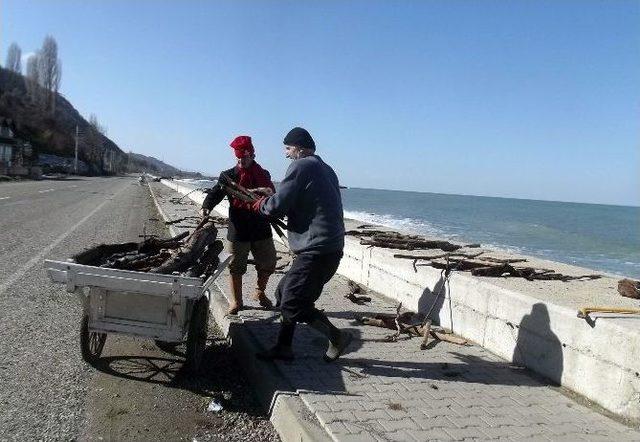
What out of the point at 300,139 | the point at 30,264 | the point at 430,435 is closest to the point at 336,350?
the point at 430,435

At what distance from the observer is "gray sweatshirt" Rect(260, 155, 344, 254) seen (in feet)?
15.3

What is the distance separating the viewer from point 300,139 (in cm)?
481

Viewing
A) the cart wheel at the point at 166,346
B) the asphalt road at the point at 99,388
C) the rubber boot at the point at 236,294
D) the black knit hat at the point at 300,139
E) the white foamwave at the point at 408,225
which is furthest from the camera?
the white foamwave at the point at 408,225

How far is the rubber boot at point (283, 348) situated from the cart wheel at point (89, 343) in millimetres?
1446

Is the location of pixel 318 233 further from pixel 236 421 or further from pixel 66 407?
pixel 66 407

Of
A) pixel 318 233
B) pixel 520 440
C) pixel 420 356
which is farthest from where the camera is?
pixel 420 356

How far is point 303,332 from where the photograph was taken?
6.00 metres

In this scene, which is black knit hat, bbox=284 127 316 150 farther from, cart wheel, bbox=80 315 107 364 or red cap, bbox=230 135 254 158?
cart wheel, bbox=80 315 107 364

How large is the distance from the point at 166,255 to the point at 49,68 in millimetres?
135986

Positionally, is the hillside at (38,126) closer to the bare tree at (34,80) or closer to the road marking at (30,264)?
the bare tree at (34,80)

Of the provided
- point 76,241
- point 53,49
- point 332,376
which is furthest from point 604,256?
point 53,49

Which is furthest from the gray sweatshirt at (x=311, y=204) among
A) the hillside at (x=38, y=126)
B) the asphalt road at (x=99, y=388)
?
the hillside at (x=38, y=126)

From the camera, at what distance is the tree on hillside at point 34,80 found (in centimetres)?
12106

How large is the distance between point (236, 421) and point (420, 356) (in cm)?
205
